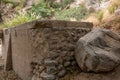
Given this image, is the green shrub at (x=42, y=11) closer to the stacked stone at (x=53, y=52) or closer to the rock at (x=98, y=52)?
the stacked stone at (x=53, y=52)

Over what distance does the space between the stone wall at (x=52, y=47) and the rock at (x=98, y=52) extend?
0.18 m

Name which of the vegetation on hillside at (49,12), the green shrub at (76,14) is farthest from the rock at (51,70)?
the green shrub at (76,14)

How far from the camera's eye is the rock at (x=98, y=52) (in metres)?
3.36

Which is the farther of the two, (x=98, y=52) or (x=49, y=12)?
(x=49, y=12)

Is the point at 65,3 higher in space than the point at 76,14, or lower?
higher

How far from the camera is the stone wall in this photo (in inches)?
144

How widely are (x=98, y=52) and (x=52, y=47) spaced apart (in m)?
0.71

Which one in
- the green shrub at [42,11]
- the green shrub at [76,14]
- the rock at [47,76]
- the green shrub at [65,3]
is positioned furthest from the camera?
the green shrub at [65,3]

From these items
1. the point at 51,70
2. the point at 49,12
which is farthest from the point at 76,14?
the point at 51,70

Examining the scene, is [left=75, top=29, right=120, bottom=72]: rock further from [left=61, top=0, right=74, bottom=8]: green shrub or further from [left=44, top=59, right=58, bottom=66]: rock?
[left=61, top=0, right=74, bottom=8]: green shrub

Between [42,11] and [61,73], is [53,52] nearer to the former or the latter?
[61,73]

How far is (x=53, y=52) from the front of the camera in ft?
12.0

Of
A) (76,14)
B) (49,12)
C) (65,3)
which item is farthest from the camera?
(65,3)

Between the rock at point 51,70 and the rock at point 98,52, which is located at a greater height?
the rock at point 98,52
